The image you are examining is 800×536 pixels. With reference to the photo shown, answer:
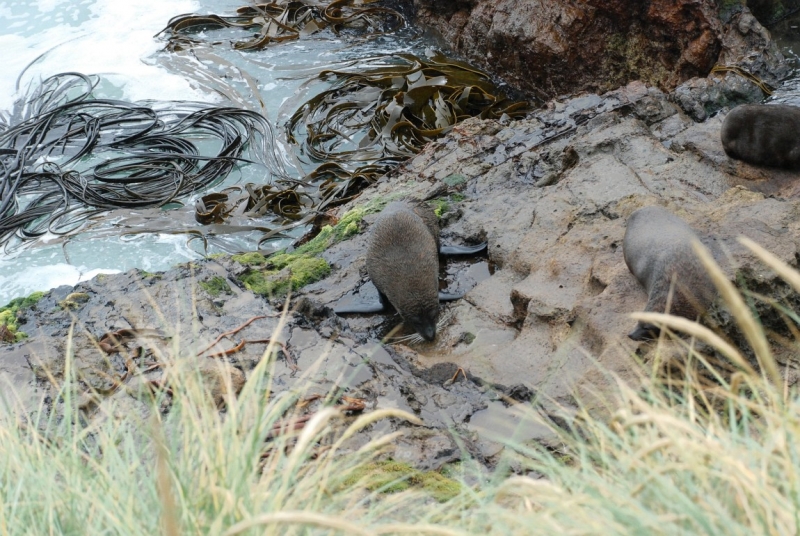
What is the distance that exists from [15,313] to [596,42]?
7.33 metres

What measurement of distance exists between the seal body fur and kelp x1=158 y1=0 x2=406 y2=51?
711 cm

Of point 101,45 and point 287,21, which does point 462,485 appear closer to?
point 287,21

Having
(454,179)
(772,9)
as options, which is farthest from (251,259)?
(772,9)

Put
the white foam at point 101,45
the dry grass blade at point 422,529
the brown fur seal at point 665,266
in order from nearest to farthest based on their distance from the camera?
the dry grass blade at point 422,529
the brown fur seal at point 665,266
the white foam at point 101,45

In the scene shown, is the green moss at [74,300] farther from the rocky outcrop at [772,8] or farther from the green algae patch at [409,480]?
the rocky outcrop at [772,8]

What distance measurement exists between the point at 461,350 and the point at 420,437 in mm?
1386

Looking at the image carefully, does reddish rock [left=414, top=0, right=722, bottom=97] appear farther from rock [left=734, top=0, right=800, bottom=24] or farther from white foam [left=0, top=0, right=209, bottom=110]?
white foam [left=0, top=0, right=209, bottom=110]

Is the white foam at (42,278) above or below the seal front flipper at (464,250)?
below

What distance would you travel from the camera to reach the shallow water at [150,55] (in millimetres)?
10906

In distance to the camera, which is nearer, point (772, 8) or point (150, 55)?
point (772, 8)

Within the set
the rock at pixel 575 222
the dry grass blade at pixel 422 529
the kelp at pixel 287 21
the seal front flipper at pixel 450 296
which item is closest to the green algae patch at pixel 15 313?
the rock at pixel 575 222

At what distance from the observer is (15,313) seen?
17.7 feet

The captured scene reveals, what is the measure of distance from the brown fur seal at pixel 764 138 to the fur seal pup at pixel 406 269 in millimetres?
2721

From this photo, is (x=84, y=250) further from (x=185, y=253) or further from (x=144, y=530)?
(x=144, y=530)
